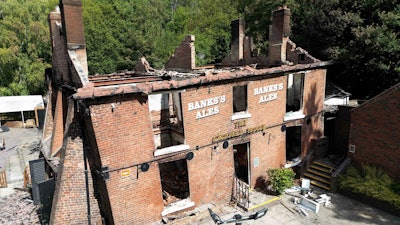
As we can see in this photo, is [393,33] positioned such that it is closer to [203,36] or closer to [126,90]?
[126,90]

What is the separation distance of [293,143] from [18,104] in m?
26.0

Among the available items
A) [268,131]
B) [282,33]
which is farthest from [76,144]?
[282,33]

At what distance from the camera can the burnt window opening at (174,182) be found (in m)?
11.5

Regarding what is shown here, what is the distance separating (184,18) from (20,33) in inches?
1056

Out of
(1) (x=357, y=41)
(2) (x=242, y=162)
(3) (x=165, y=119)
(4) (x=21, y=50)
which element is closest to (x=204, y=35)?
(4) (x=21, y=50)

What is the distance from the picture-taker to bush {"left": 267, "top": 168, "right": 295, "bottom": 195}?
11727 mm

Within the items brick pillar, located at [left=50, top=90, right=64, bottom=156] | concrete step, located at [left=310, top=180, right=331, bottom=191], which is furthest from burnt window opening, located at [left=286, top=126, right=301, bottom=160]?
brick pillar, located at [left=50, top=90, right=64, bottom=156]

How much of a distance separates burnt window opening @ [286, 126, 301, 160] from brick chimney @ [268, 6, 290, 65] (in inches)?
151

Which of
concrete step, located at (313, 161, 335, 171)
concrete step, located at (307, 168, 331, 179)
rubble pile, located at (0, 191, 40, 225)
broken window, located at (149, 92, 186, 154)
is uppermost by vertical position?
broken window, located at (149, 92, 186, 154)

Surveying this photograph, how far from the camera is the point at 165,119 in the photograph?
13578 mm

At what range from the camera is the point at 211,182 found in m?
11.0

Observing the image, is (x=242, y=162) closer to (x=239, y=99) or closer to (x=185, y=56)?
(x=239, y=99)

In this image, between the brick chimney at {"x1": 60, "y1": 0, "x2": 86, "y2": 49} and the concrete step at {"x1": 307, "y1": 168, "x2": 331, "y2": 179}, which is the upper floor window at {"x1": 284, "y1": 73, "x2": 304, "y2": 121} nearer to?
the concrete step at {"x1": 307, "y1": 168, "x2": 331, "y2": 179}

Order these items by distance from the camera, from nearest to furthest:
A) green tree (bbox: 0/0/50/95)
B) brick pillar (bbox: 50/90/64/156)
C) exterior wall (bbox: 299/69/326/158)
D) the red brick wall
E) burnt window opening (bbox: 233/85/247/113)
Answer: the red brick wall
brick pillar (bbox: 50/90/64/156)
exterior wall (bbox: 299/69/326/158)
burnt window opening (bbox: 233/85/247/113)
green tree (bbox: 0/0/50/95)
